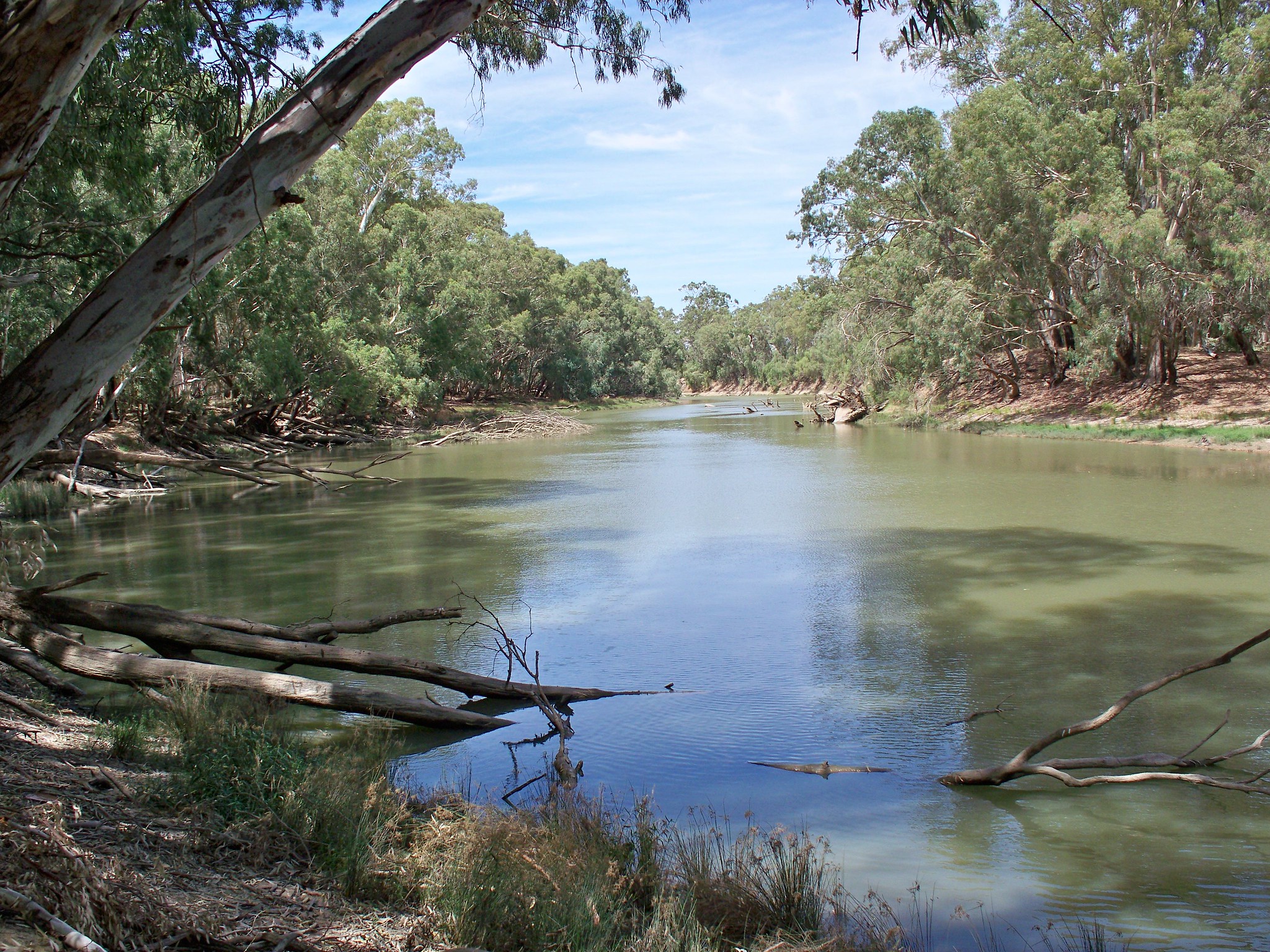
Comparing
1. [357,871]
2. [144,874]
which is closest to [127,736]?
[144,874]

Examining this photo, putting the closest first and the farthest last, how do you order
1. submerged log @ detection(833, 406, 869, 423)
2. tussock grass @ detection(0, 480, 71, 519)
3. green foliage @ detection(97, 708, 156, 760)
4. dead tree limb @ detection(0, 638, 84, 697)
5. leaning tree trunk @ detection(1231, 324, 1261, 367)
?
green foliage @ detection(97, 708, 156, 760) → dead tree limb @ detection(0, 638, 84, 697) → tussock grass @ detection(0, 480, 71, 519) → leaning tree trunk @ detection(1231, 324, 1261, 367) → submerged log @ detection(833, 406, 869, 423)

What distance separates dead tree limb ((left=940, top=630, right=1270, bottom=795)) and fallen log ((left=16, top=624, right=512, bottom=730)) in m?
2.80

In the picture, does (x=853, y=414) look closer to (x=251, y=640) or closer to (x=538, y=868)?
(x=251, y=640)

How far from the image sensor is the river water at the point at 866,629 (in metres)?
4.28

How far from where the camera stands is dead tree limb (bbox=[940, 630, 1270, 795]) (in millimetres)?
4207

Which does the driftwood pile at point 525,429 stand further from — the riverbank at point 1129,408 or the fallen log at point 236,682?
the fallen log at point 236,682

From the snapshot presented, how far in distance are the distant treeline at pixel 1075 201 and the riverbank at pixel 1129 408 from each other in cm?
74

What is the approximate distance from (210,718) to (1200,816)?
4.80 m

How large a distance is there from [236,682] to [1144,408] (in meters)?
26.4

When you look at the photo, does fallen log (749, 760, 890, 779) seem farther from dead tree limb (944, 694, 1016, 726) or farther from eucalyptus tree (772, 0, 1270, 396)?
eucalyptus tree (772, 0, 1270, 396)

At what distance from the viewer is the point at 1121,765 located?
443 cm

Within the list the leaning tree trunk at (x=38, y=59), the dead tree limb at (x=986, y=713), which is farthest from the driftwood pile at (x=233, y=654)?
the leaning tree trunk at (x=38, y=59)

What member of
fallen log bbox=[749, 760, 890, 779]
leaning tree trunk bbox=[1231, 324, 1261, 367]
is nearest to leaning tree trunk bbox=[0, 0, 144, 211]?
fallen log bbox=[749, 760, 890, 779]

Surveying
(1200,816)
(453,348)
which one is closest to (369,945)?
(1200,816)
